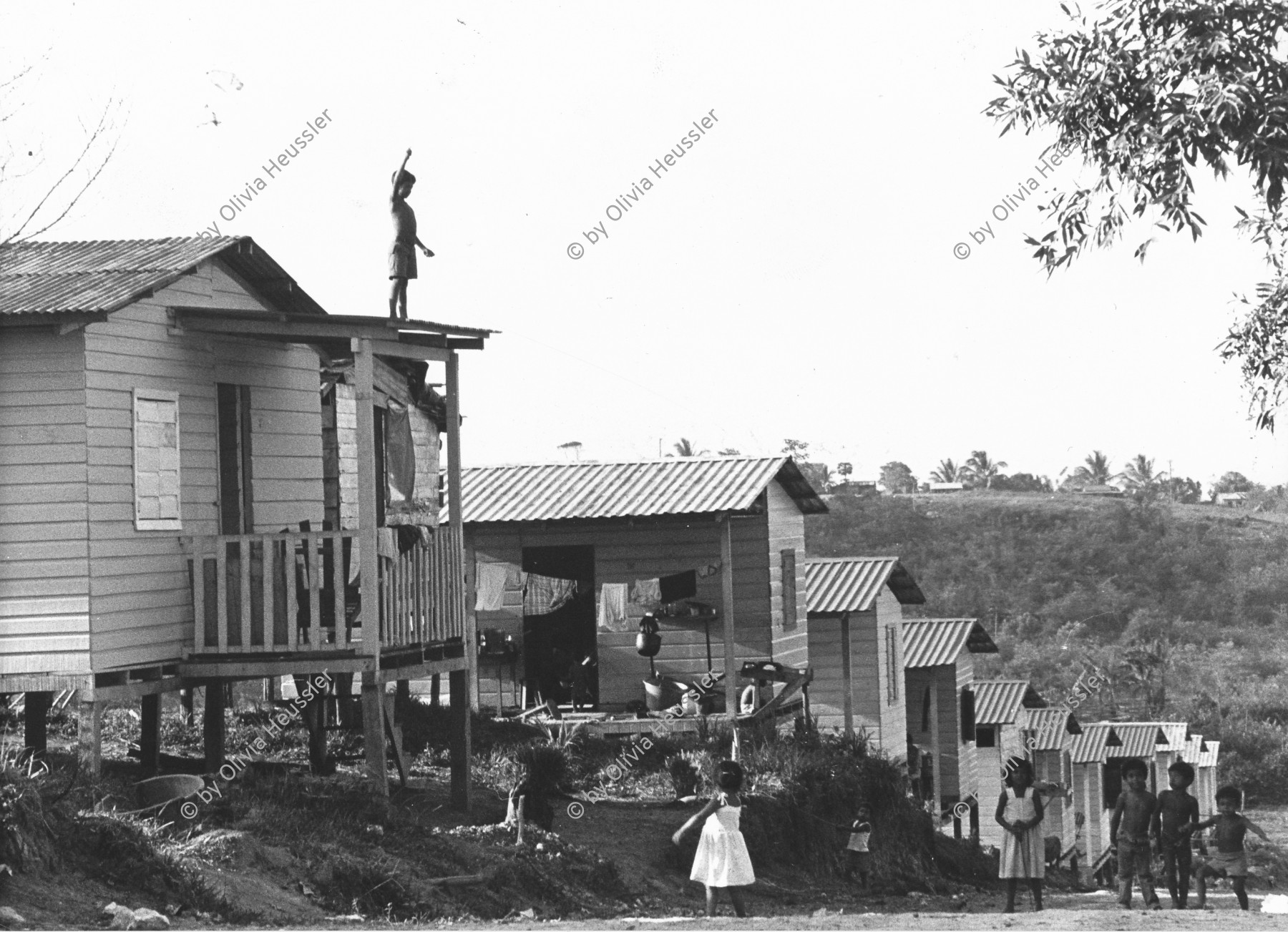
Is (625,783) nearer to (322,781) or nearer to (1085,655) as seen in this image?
(322,781)

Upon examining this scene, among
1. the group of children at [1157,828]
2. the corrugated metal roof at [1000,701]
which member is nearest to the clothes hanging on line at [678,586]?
the group of children at [1157,828]

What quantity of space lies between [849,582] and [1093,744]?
17.2 metres

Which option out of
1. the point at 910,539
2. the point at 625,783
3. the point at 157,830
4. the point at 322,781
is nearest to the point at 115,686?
the point at 322,781

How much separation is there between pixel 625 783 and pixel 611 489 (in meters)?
4.94

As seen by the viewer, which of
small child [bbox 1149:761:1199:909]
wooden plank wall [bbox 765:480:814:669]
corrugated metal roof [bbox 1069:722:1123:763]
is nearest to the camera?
small child [bbox 1149:761:1199:909]

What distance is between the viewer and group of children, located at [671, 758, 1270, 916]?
12.0 metres

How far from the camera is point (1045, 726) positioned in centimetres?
3831

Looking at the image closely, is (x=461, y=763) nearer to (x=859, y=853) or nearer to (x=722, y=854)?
(x=722, y=854)

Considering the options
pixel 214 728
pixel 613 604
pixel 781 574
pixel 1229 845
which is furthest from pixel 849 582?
pixel 1229 845

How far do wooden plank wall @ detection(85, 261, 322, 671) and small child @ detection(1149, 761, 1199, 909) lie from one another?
27.3 ft

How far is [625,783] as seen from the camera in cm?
1886

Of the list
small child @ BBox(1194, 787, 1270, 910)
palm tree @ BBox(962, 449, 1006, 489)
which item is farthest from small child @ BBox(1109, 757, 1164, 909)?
palm tree @ BBox(962, 449, 1006, 489)

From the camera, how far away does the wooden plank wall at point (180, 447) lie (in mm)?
13625

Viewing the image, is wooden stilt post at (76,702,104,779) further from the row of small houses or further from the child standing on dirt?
the child standing on dirt
